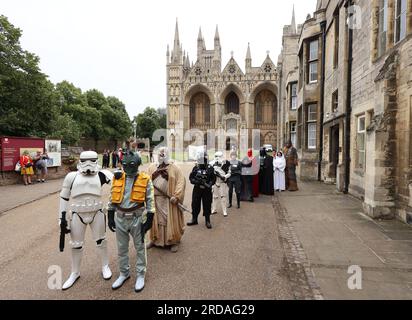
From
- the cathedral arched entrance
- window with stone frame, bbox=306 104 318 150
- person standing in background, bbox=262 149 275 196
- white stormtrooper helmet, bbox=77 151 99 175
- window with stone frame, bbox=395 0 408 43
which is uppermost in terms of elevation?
the cathedral arched entrance

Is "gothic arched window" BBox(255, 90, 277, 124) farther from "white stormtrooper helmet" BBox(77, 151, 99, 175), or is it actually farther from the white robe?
"white stormtrooper helmet" BBox(77, 151, 99, 175)

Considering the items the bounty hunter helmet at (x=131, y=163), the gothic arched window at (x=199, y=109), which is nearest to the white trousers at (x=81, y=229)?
the bounty hunter helmet at (x=131, y=163)

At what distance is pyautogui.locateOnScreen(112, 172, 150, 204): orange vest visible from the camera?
380 cm

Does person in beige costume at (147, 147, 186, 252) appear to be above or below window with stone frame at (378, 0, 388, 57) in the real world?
below

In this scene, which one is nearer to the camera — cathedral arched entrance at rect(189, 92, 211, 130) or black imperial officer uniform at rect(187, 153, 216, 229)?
black imperial officer uniform at rect(187, 153, 216, 229)

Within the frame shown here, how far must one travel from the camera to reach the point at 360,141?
32.2 feet

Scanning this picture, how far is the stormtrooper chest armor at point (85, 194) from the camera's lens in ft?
12.6

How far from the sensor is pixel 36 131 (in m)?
23.0

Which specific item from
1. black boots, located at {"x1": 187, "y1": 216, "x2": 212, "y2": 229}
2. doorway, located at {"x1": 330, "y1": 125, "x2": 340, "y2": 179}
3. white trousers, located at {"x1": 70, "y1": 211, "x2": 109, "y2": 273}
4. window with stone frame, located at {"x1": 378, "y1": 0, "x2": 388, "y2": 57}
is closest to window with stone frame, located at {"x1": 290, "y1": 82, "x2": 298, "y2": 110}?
doorway, located at {"x1": 330, "y1": 125, "x2": 340, "y2": 179}

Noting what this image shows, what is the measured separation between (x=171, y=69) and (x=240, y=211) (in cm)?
5425

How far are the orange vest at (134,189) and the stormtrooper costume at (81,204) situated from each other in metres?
0.30

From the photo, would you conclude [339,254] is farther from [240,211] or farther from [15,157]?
[15,157]

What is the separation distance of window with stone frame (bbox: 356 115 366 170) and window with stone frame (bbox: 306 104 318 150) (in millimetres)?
5901
